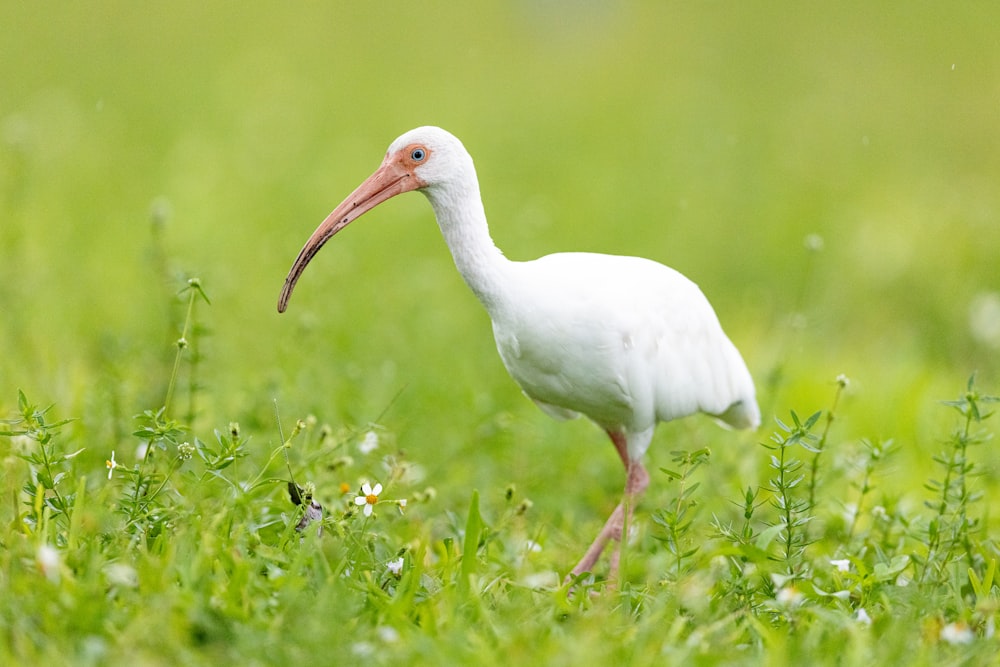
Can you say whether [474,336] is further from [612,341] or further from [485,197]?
[612,341]

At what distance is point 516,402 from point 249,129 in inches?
226

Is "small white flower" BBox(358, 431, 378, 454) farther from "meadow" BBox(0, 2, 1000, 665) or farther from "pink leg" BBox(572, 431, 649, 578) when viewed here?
"pink leg" BBox(572, 431, 649, 578)

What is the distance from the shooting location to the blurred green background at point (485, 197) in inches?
256

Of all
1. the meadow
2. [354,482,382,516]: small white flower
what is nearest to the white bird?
the meadow

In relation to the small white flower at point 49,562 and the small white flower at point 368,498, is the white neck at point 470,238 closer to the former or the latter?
the small white flower at point 368,498

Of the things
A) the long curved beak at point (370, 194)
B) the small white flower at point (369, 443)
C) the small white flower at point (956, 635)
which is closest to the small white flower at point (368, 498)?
the small white flower at point (369, 443)

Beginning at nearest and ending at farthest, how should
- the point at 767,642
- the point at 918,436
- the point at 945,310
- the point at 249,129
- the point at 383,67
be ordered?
1. the point at 767,642
2. the point at 918,436
3. the point at 945,310
4. the point at 249,129
5. the point at 383,67

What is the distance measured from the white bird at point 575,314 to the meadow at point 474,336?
0.45 metres

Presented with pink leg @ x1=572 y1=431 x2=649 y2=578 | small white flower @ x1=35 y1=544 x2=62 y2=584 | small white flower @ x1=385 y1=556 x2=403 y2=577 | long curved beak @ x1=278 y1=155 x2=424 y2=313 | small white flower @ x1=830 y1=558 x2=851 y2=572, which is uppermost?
long curved beak @ x1=278 y1=155 x2=424 y2=313

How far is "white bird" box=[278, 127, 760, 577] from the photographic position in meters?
4.45

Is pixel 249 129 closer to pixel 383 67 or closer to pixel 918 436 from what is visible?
pixel 383 67

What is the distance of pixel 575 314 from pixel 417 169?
2.51ft

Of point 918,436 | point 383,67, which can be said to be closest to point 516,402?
point 918,436

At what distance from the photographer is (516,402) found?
288 inches
